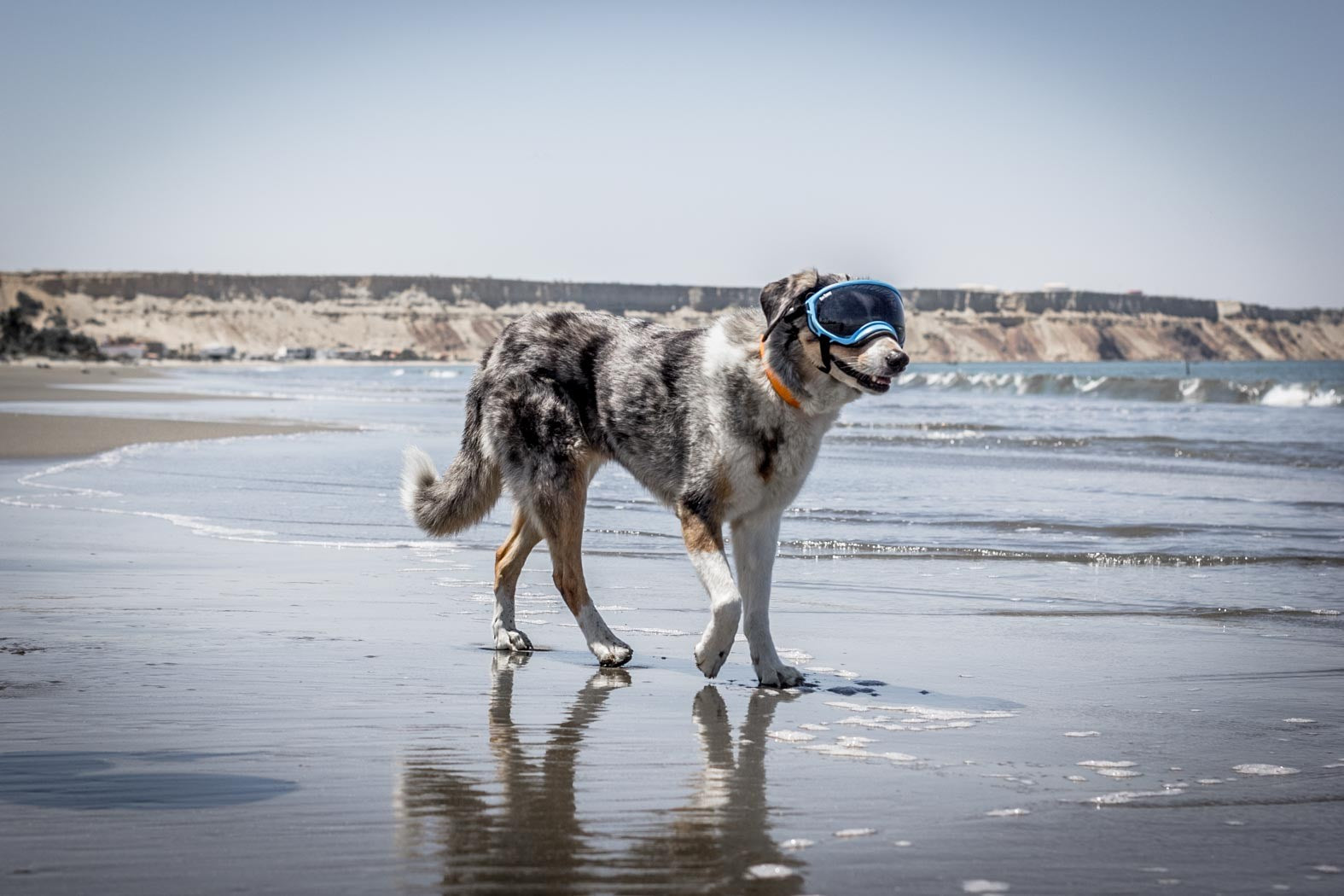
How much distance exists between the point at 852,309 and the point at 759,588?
4.01 ft

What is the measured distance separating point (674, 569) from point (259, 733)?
4802mm

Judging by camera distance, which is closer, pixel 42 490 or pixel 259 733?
pixel 259 733

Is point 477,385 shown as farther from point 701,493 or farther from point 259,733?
point 259,733

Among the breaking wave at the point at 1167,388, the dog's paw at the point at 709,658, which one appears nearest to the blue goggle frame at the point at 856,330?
the dog's paw at the point at 709,658

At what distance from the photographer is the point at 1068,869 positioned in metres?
3.27

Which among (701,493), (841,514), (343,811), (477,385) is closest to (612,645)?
(701,493)

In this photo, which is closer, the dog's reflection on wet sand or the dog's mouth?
the dog's reflection on wet sand

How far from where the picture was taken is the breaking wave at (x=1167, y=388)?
47.5 meters

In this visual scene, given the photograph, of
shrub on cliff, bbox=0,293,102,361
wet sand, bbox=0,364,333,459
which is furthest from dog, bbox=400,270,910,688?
shrub on cliff, bbox=0,293,102,361

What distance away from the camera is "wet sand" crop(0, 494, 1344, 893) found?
3242 millimetres

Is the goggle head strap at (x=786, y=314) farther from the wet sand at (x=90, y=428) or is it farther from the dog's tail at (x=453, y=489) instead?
the wet sand at (x=90, y=428)

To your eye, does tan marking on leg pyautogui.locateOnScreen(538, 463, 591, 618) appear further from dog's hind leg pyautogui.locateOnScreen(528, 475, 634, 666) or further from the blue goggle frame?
the blue goggle frame

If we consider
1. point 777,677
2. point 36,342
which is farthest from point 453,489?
point 36,342

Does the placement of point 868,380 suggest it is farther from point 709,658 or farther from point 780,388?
point 709,658
